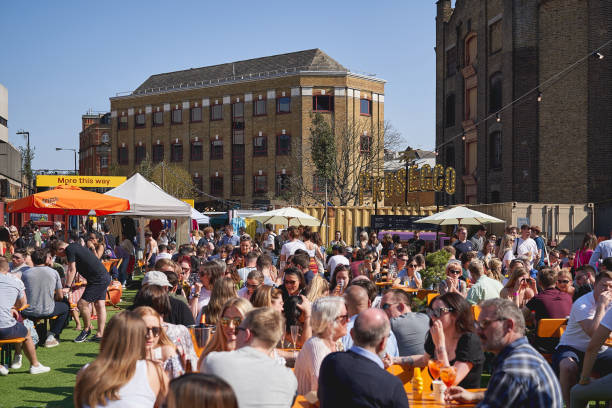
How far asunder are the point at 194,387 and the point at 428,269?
404 inches

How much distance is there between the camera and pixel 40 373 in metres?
8.88

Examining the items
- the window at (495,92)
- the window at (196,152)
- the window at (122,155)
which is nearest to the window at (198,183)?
the window at (196,152)

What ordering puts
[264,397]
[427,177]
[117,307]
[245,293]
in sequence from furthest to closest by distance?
[427,177], [117,307], [245,293], [264,397]

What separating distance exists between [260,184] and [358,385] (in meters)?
55.3

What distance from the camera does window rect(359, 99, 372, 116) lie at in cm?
5667

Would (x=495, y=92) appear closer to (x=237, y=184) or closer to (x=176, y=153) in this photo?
(x=237, y=184)

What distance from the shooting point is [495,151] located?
1310 inches

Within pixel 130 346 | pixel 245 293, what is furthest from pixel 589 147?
pixel 130 346

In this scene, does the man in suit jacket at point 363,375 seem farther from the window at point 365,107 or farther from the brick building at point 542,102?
the window at point 365,107

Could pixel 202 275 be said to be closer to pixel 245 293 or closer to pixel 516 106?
pixel 245 293

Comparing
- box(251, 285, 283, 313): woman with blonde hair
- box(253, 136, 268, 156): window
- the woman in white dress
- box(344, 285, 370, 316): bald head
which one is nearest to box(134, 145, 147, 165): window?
box(253, 136, 268, 156): window

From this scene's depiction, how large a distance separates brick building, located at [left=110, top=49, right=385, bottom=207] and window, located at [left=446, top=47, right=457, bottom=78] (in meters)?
12.9

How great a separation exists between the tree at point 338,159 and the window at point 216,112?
10759 mm

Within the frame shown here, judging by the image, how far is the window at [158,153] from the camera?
64312 millimetres
